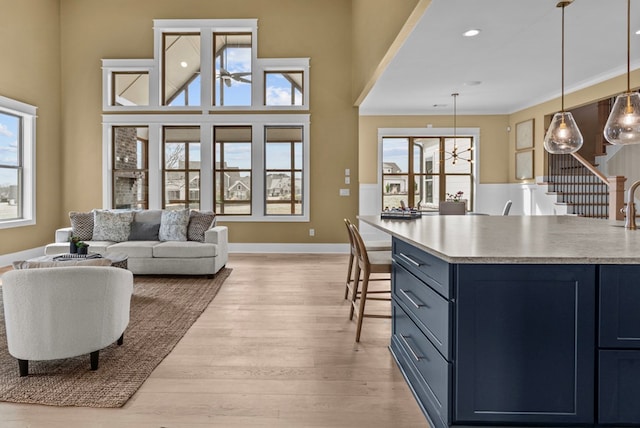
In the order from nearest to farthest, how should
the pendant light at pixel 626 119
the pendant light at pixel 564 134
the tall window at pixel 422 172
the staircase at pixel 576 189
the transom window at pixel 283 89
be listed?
the pendant light at pixel 626 119 < the pendant light at pixel 564 134 < the staircase at pixel 576 189 < the transom window at pixel 283 89 < the tall window at pixel 422 172

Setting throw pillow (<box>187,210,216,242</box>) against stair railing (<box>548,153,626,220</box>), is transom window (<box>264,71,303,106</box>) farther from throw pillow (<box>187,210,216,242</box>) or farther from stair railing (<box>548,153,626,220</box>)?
stair railing (<box>548,153,626,220</box>)

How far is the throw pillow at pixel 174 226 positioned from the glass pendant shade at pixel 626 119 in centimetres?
481

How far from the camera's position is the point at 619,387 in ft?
5.30

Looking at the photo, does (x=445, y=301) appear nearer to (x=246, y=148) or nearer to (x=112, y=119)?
(x=246, y=148)

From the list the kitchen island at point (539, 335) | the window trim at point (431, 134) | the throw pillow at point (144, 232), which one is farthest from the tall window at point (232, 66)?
the kitchen island at point (539, 335)

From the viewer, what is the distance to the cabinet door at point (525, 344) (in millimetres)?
1627

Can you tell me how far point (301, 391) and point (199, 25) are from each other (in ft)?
23.5

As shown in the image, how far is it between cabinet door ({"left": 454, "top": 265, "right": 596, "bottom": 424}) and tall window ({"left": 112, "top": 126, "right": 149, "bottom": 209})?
7.19 metres

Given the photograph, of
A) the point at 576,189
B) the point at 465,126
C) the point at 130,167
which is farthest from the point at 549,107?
the point at 130,167

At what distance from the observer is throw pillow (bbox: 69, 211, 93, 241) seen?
18.2 ft

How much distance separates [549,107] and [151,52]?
24.6ft

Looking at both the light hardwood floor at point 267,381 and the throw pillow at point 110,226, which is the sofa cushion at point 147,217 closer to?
the throw pillow at point 110,226

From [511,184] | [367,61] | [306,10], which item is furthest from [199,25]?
[511,184]

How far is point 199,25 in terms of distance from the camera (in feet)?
24.7
